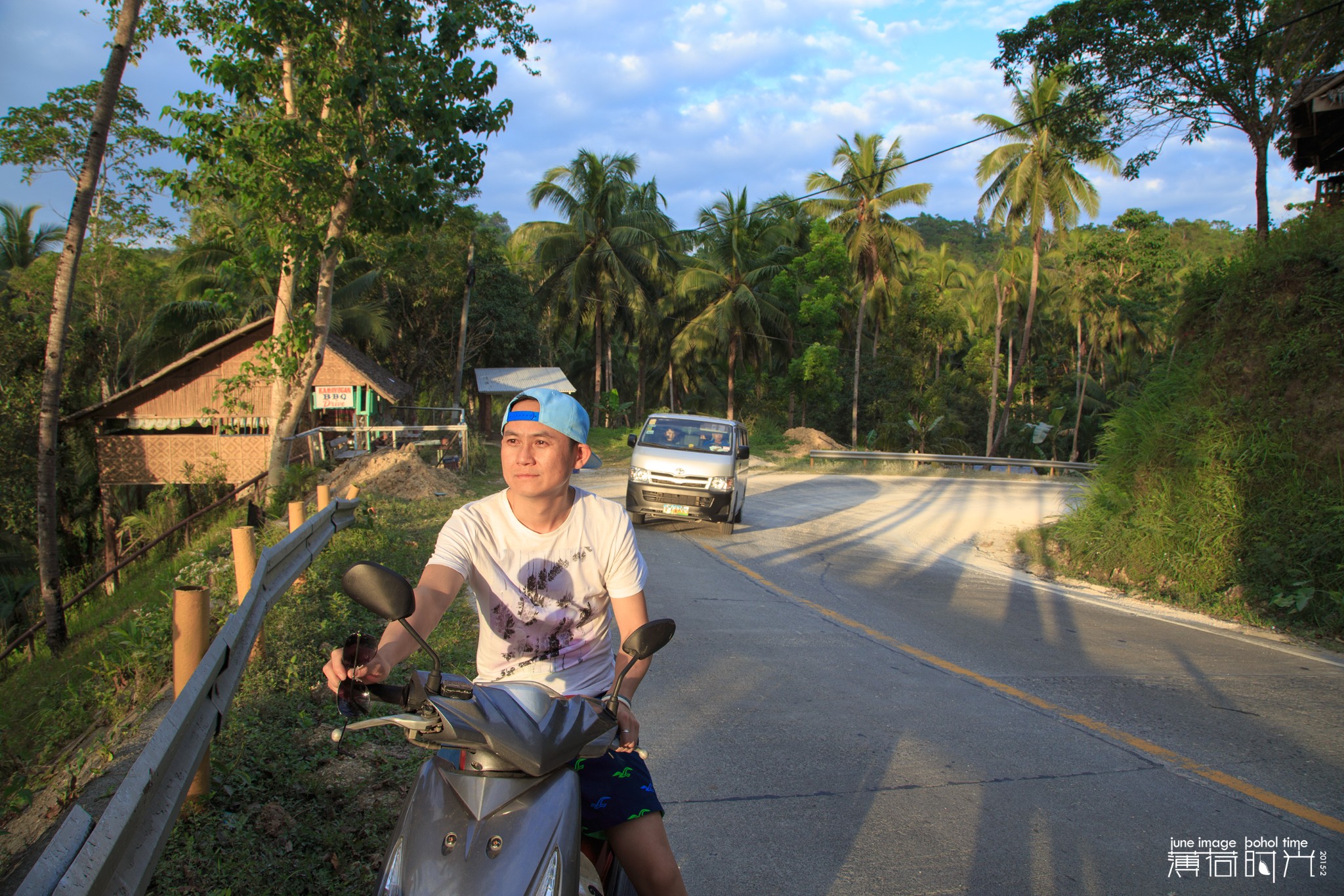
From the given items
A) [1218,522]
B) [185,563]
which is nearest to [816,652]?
[1218,522]

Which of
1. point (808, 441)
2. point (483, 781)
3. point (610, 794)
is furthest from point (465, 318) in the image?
point (483, 781)

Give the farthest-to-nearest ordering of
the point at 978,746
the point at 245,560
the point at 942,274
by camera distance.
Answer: the point at 942,274 < the point at 245,560 < the point at 978,746

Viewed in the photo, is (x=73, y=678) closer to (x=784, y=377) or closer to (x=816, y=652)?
(x=816, y=652)

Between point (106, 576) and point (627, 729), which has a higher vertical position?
point (627, 729)

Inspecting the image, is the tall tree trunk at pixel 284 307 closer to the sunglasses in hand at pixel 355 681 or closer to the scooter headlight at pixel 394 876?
the sunglasses in hand at pixel 355 681

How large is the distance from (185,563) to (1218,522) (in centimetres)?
1193

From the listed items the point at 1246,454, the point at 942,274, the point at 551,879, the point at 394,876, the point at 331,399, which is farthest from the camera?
the point at 942,274

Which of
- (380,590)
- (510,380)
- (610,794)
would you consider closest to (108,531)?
(510,380)

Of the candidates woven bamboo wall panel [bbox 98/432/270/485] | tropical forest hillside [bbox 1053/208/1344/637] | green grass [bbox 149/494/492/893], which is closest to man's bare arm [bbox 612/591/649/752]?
green grass [bbox 149/494/492/893]

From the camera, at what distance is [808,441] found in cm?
3722

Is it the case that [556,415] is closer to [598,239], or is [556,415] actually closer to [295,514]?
[295,514]

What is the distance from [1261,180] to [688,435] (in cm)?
1223

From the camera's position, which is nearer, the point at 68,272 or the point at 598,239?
the point at 68,272

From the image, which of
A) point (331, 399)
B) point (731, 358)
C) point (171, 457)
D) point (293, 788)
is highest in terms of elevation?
point (731, 358)
